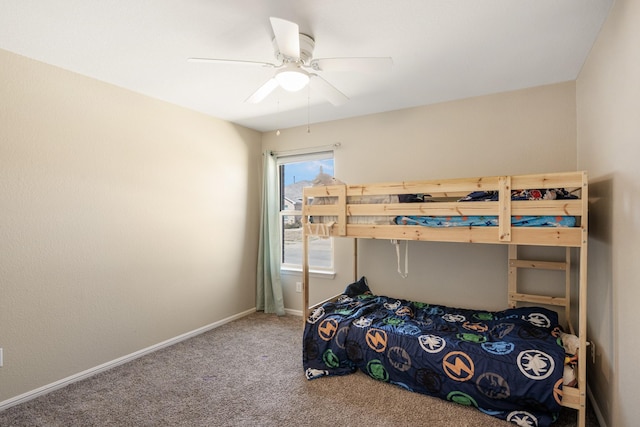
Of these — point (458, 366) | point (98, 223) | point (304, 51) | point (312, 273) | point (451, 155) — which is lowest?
point (458, 366)

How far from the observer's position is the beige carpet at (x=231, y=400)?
2006mm

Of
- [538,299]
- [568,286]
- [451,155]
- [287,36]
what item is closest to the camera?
[287,36]

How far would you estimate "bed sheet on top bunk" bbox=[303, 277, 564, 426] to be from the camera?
193cm

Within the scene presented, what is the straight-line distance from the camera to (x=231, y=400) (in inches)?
87.7

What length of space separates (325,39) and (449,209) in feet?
4.56

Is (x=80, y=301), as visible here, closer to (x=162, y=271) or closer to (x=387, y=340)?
(x=162, y=271)

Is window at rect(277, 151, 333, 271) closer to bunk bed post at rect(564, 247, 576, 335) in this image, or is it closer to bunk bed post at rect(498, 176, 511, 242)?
bunk bed post at rect(498, 176, 511, 242)

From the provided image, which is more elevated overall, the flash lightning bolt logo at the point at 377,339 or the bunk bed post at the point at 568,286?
the bunk bed post at the point at 568,286

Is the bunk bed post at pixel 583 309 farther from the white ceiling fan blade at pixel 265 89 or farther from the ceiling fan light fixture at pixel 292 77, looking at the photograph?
the white ceiling fan blade at pixel 265 89

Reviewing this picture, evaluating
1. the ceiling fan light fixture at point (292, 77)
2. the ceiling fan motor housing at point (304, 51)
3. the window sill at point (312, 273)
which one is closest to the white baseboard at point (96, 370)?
the window sill at point (312, 273)

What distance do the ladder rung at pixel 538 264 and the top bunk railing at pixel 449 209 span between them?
2.09 feet

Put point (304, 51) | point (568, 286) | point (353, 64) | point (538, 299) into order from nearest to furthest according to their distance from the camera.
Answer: point (353, 64) → point (304, 51) → point (568, 286) → point (538, 299)

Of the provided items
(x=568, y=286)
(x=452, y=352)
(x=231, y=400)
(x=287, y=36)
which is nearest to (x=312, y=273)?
(x=231, y=400)

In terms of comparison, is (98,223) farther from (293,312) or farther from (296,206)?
(293,312)
